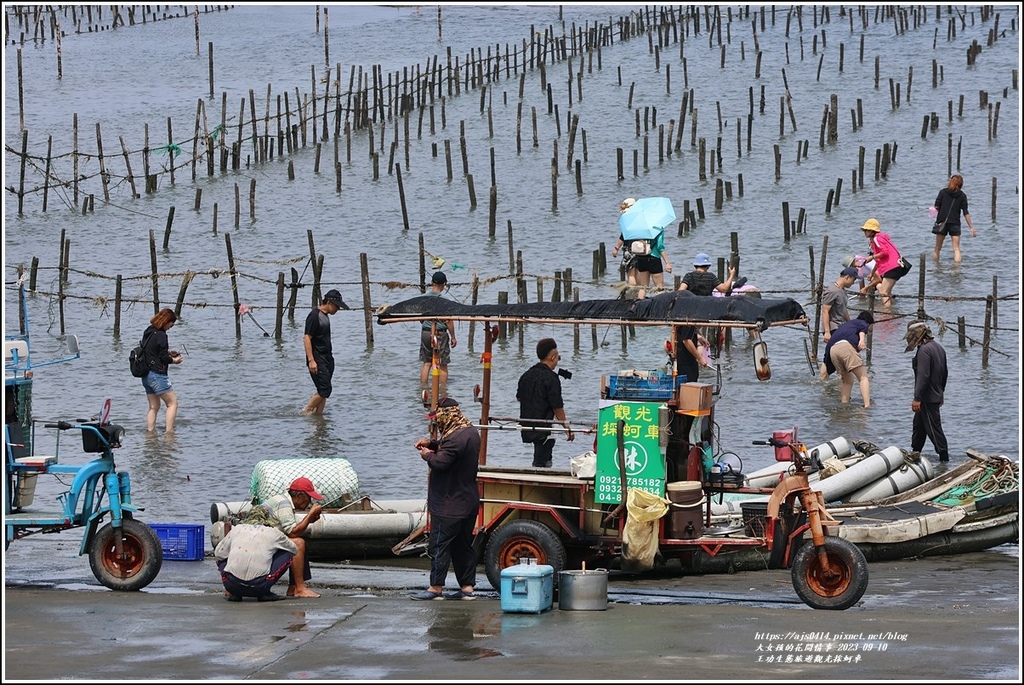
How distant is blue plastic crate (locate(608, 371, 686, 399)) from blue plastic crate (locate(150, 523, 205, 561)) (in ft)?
12.2

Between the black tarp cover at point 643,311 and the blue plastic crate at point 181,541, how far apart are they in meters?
2.34

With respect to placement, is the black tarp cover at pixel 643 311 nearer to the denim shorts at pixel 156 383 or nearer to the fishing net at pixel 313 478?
the fishing net at pixel 313 478

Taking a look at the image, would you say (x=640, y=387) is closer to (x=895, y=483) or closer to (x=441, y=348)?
(x=895, y=483)

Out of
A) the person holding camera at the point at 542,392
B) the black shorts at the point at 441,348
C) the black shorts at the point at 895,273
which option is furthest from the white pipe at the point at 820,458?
the black shorts at the point at 895,273

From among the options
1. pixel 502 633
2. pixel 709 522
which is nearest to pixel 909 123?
pixel 709 522

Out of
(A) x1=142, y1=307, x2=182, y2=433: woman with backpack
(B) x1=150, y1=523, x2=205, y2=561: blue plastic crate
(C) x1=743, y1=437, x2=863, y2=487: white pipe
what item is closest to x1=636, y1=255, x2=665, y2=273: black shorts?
(C) x1=743, y1=437, x2=863, y2=487: white pipe

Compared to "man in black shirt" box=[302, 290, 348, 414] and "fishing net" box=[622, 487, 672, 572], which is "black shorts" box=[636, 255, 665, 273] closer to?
"man in black shirt" box=[302, 290, 348, 414]

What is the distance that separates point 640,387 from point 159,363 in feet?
27.7

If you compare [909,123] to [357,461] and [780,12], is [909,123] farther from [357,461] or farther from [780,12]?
[357,461]

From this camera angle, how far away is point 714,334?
23969 millimetres

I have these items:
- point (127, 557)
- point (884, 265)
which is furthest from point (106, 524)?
point (884, 265)

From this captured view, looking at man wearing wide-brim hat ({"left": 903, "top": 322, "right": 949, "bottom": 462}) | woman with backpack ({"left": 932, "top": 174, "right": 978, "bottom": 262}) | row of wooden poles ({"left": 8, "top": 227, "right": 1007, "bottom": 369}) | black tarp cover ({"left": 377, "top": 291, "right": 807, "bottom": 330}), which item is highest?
woman with backpack ({"left": 932, "top": 174, "right": 978, "bottom": 262})

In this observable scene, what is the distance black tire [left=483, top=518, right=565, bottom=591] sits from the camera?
1191cm

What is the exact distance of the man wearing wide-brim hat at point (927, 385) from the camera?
16.9 m
